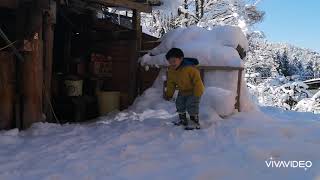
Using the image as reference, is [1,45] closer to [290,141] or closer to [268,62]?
[290,141]

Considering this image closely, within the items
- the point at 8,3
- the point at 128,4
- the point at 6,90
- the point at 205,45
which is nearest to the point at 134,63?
the point at 128,4

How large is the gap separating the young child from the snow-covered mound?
3.05 ft

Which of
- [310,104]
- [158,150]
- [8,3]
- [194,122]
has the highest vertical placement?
[8,3]

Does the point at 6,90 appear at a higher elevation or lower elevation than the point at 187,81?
lower

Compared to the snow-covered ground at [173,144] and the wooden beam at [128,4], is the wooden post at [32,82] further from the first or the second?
the wooden beam at [128,4]

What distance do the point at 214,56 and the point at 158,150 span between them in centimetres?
393

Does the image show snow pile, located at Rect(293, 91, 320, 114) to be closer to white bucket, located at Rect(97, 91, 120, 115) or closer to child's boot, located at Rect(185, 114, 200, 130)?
white bucket, located at Rect(97, 91, 120, 115)

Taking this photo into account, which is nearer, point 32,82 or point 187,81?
point 187,81

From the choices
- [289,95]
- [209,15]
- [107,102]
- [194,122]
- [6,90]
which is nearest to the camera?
[194,122]

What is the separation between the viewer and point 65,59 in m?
10.5

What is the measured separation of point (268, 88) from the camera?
1909 cm

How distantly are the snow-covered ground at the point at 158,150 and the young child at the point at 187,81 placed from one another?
0.35 m

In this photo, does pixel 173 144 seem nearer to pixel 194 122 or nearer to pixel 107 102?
pixel 194 122

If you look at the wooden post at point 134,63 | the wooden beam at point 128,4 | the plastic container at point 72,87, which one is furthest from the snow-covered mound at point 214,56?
the plastic container at point 72,87
